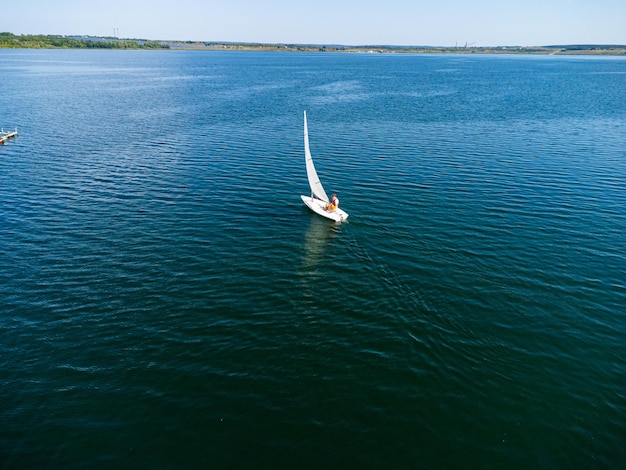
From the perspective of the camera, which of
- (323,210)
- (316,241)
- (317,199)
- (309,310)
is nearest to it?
(309,310)

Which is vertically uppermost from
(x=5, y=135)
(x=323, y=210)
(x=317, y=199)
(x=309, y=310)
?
(x=5, y=135)

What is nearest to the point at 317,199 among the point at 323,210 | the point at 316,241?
the point at 323,210

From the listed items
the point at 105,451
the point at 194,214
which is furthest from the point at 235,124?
→ the point at 105,451

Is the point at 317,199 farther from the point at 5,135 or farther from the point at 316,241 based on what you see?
the point at 5,135

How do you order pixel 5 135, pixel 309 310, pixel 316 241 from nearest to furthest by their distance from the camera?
pixel 309 310, pixel 316 241, pixel 5 135

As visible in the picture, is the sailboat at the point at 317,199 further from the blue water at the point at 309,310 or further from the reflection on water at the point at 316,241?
the blue water at the point at 309,310

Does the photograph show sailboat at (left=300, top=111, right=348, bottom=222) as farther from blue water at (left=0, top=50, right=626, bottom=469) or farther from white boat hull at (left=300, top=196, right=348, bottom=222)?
blue water at (left=0, top=50, right=626, bottom=469)
